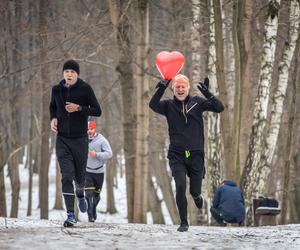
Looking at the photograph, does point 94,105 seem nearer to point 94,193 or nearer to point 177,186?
point 177,186

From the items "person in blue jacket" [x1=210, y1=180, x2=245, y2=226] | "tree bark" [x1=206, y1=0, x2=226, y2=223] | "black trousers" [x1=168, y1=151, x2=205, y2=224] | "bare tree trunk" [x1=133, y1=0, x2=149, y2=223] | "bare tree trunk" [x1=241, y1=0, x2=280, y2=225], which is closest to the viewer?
"black trousers" [x1=168, y1=151, x2=205, y2=224]

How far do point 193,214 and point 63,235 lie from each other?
12743 mm

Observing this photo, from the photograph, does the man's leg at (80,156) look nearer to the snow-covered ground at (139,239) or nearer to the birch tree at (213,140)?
the snow-covered ground at (139,239)

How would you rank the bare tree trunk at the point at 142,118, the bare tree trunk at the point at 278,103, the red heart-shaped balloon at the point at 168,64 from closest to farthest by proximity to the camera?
the red heart-shaped balloon at the point at 168,64
the bare tree trunk at the point at 142,118
the bare tree trunk at the point at 278,103

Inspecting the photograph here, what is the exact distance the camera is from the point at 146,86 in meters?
12.9

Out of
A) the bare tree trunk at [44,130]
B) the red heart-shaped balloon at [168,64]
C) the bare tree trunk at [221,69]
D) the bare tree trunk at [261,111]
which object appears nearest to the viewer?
the red heart-shaped balloon at [168,64]

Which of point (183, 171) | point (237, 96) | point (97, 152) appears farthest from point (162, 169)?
point (183, 171)

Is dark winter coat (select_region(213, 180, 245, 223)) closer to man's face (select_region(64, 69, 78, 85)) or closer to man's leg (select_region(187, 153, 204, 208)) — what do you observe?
man's leg (select_region(187, 153, 204, 208))

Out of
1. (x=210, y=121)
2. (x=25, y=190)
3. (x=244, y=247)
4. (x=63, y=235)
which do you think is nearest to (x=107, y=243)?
(x=63, y=235)

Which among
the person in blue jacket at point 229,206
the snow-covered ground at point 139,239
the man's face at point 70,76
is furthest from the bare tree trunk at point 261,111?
the man's face at point 70,76

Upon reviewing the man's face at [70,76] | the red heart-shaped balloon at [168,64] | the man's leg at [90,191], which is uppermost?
the red heart-shaped balloon at [168,64]

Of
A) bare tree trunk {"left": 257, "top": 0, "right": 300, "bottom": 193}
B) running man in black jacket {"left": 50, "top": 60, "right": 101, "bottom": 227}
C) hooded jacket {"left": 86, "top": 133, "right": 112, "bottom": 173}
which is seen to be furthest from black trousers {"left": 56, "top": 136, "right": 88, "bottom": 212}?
bare tree trunk {"left": 257, "top": 0, "right": 300, "bottom": 193}

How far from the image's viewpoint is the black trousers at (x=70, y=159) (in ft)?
26.5

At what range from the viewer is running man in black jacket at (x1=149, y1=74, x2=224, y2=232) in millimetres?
7898
